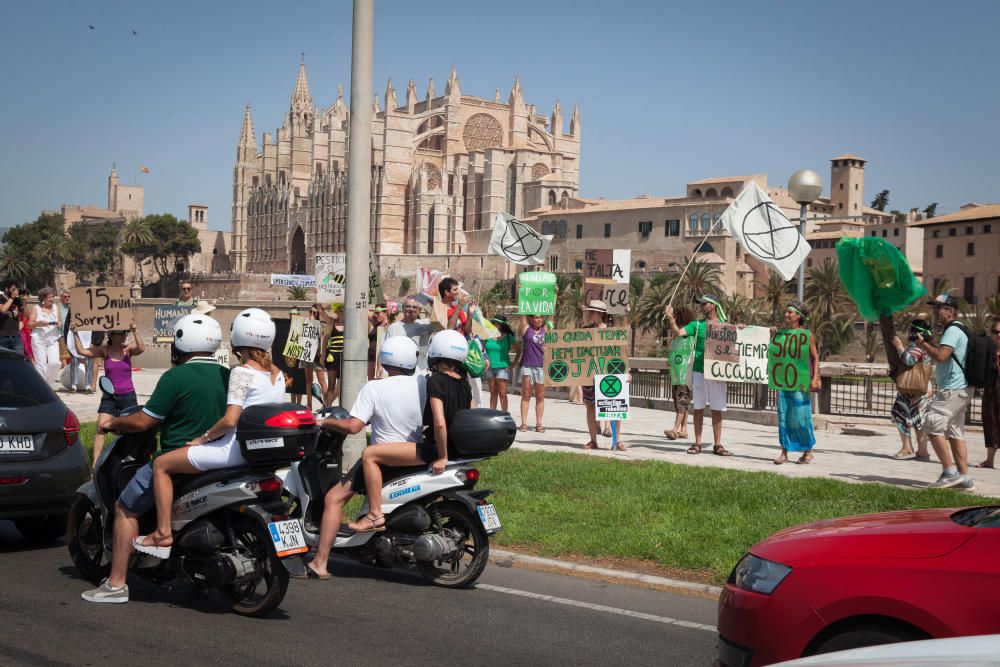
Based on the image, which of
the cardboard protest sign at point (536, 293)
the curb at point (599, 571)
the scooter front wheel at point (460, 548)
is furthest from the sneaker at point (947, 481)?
the cardboard protest sign at point (536, 293)

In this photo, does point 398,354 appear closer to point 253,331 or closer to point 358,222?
point 253,331

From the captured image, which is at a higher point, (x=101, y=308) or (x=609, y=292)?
(x=609, y=292)

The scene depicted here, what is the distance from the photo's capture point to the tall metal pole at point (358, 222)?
396 inches

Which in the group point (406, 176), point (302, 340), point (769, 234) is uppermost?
point (406, 176)

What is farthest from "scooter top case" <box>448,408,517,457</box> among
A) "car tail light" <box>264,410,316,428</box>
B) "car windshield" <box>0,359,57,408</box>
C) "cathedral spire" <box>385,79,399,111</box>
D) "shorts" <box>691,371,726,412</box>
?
"cathedral spire" <box>385,79,399,111</box>

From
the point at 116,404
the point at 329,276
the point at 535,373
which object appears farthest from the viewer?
the point at 329,276

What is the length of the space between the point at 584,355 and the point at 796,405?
9.37 feet

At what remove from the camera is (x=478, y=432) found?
6.73 m

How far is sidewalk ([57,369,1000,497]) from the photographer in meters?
11.7

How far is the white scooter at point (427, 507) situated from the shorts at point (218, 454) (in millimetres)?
714

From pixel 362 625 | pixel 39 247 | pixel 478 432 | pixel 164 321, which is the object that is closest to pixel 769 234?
pixel 478 432

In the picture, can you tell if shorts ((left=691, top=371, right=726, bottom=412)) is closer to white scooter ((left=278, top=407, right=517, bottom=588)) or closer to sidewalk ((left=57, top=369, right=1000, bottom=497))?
sidewalk ((left=57, top=369, right=1000, bottom=497))

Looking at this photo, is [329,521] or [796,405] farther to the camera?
[796,405]

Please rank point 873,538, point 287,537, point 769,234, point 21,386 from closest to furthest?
point 873,538
point 287,537
point 21,386
point 769,234
